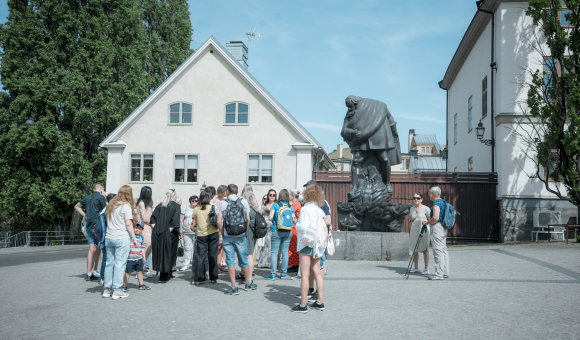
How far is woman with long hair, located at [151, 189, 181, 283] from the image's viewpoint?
9.04 m

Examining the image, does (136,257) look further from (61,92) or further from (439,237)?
(61,92)

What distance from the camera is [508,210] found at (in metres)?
21.3

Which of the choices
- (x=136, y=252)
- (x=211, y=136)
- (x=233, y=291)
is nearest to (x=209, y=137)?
(x=211, y=136)

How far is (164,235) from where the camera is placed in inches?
359

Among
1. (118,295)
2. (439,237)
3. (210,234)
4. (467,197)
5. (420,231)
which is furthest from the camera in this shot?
(467,197)

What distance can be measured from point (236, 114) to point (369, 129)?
640 inches

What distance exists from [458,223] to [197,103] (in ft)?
48.3

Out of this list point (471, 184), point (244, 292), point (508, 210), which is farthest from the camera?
point (471, 184)

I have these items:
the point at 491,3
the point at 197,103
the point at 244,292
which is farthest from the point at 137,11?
the point at 244,292

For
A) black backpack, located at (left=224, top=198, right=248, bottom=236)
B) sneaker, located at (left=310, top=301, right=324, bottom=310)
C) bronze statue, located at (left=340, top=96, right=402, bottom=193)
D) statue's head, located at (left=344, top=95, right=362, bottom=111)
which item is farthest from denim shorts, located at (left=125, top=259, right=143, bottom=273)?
statue's head, located at (left=344, top=95, right=362, bottom=111)

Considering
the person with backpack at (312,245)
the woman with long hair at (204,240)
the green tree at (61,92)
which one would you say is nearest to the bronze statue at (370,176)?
the woman with long hair at (204,240)

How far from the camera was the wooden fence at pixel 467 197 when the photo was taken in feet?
74.6

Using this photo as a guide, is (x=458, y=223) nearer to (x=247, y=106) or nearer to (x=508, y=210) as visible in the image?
(x=508, y=210)

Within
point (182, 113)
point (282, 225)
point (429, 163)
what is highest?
point (182, 113)
